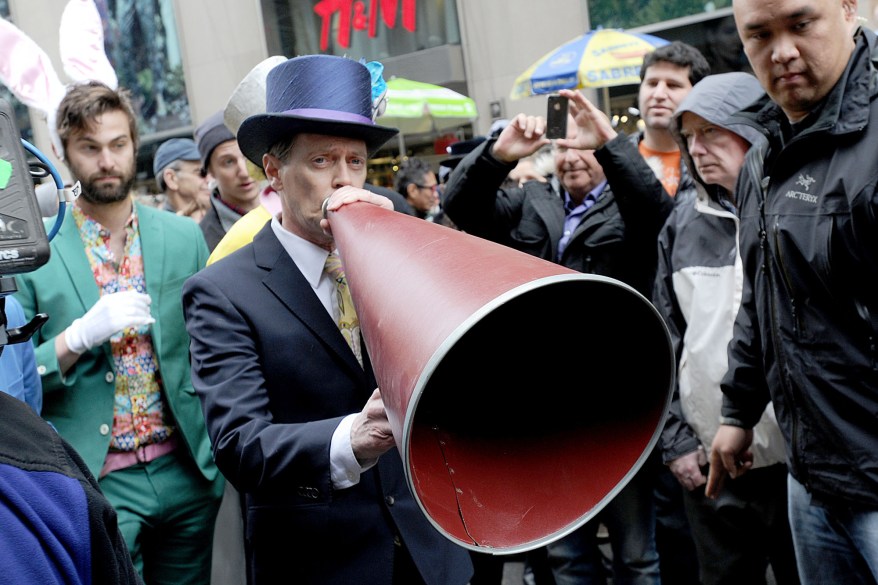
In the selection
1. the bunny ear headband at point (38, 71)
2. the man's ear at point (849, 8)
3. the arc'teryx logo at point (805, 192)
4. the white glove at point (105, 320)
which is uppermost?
the bunny ear headband at point (38, 71)

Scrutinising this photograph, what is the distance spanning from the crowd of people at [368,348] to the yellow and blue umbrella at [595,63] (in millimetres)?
3771

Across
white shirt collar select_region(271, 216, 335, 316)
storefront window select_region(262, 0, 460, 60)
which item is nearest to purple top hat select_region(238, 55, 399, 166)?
white shirt collar select_region(271, 216, 335, 316)

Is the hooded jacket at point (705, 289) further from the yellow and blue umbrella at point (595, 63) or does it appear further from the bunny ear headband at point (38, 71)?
the yellow and blue umbrella at point (595, 63)

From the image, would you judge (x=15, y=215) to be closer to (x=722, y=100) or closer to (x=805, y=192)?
(x=805, y=192)

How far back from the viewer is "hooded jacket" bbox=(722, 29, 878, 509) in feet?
6.55

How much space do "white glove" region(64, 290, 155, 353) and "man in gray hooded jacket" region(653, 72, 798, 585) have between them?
75.6 inches

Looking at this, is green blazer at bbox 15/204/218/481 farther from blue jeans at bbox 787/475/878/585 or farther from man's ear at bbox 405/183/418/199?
man's ear at bbox 405/183/418/199

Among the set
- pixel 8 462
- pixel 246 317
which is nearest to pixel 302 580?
pixel 246 317

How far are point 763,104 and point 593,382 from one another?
1.40 metres

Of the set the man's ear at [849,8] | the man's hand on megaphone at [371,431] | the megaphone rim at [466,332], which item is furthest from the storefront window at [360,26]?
the megaphone rim at [466,332]

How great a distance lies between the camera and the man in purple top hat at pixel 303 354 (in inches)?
79.1

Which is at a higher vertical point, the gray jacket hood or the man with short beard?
the gray jacket hood

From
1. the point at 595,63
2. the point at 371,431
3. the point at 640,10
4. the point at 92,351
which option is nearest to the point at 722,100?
the point at 371,431

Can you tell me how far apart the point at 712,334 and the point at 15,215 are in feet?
7.96
